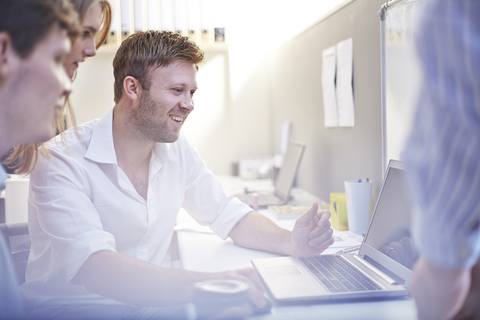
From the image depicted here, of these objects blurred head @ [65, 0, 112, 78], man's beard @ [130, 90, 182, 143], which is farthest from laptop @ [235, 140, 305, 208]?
blurred head @ [65, 0, 112, 78]

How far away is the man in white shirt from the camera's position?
88cm

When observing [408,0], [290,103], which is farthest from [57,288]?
[290,103]

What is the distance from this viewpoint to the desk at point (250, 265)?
72cm

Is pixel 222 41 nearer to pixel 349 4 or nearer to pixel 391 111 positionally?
pixel 349 4

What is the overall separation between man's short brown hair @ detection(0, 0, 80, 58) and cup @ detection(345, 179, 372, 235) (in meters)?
0.98

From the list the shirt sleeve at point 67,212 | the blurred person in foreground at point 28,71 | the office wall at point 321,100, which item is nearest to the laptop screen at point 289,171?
the office wall at point 321,100

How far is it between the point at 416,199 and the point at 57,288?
0.99 m

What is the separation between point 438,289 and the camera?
1.46ft

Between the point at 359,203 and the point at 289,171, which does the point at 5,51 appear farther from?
the point at 289,171

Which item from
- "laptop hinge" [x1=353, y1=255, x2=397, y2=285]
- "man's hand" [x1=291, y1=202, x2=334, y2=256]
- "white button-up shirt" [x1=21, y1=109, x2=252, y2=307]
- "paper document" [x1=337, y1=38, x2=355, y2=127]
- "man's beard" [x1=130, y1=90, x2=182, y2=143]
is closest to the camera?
"laptop hinge" [x1=353, y1=255, x2=397, y2=285]

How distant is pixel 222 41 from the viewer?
2.69 m

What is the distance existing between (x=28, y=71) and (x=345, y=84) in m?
1.21

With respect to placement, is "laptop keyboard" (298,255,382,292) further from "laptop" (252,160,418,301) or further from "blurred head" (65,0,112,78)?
"blurred head" (65,0,112,78)

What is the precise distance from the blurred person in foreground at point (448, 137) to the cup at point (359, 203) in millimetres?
873
